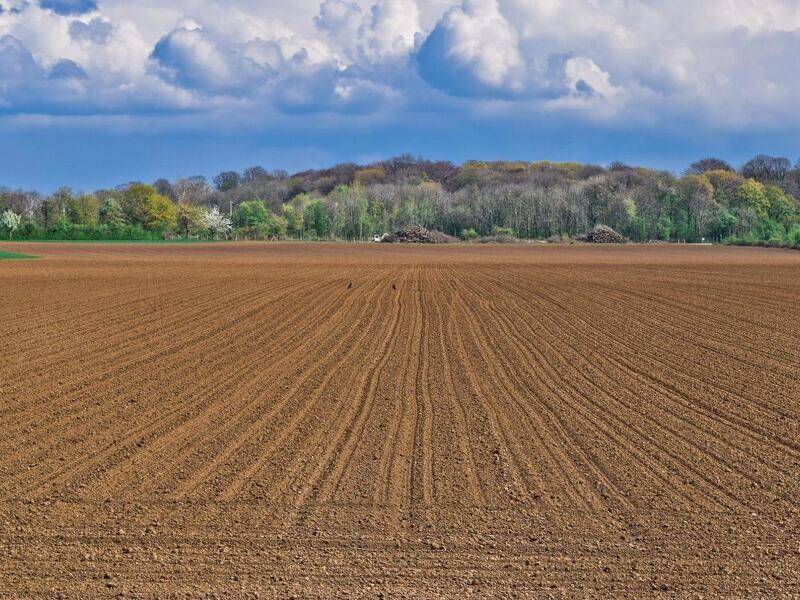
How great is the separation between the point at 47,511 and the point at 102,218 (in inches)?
5419

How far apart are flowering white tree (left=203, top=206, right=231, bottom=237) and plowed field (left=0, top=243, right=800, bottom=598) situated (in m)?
133

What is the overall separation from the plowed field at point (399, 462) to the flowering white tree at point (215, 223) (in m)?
133

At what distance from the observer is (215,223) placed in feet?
496

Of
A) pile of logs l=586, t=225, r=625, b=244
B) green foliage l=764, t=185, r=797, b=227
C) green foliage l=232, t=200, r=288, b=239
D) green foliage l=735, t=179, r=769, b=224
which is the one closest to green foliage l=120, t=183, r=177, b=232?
green foliage l=232, t=200, r=288, b=239

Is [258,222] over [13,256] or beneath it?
over

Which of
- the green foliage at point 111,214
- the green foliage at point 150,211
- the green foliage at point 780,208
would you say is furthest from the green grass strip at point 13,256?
the green foliage at point 780,208

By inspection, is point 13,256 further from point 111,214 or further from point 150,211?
point 111,214

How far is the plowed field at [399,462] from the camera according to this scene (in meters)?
6.68

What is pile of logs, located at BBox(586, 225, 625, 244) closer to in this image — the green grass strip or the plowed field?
the green grass strip

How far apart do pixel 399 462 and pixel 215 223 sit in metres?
146

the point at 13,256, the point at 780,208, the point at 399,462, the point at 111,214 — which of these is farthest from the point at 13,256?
the point at 780,208

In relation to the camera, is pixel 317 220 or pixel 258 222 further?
pixel 317 220

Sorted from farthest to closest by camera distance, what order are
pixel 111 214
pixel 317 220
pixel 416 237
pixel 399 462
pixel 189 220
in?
pixel 317 220 < pixel 189 220 < pixel 111 214 < pixel 416 237 < pixel 399 462

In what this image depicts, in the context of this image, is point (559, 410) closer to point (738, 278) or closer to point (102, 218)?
point (738, 278)
